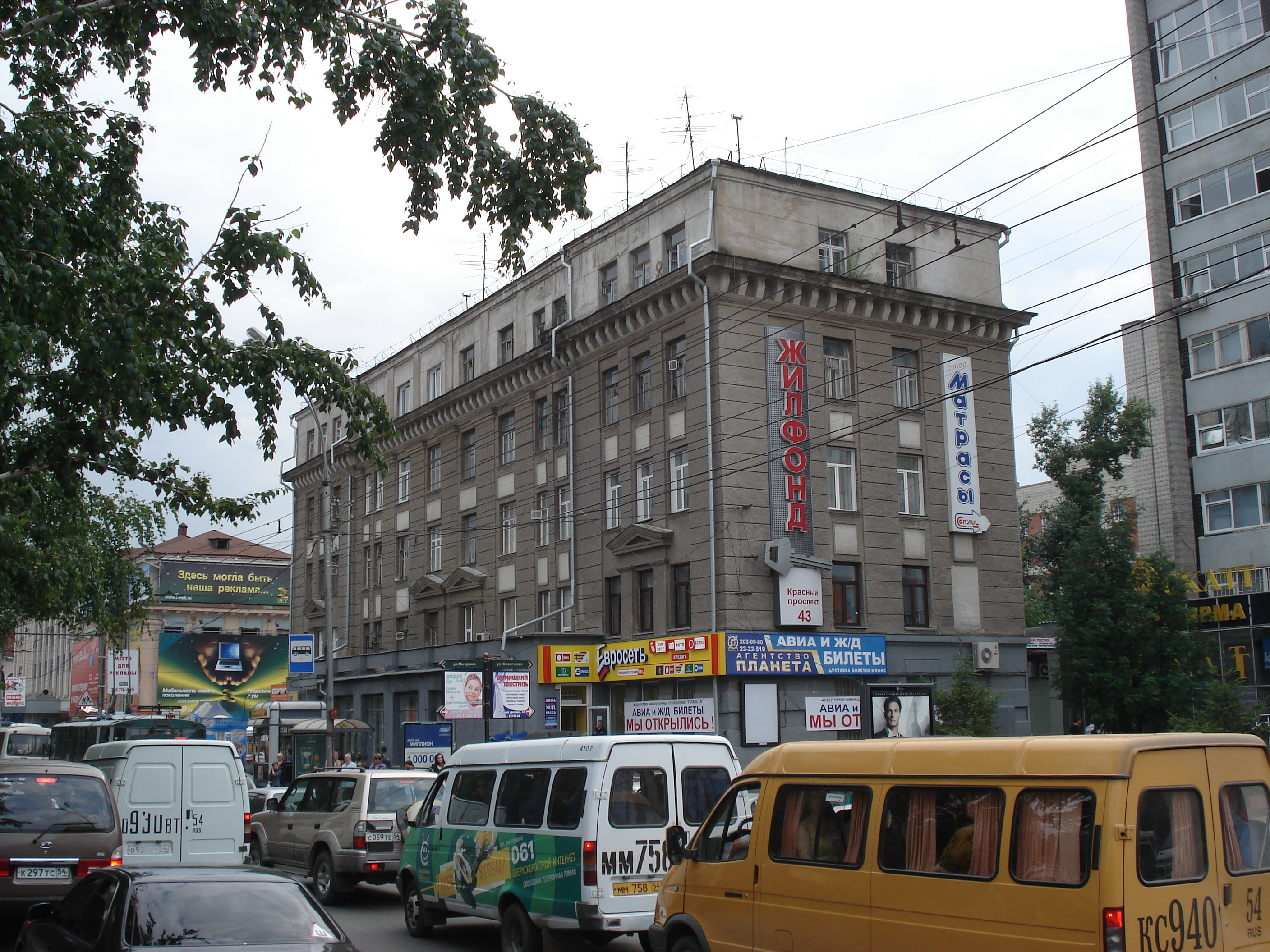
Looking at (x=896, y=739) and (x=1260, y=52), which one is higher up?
(x=1260, y=52)

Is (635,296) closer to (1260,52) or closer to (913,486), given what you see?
(913,486)

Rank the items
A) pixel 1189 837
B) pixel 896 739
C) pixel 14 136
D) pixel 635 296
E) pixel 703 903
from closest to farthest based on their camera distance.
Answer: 1. pixel 1189 837
2. pixel 896 739
3. pixel 703 903
4. pixel 14 136
5. pixel 635 296

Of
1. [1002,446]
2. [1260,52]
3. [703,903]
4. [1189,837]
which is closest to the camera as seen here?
[1189,837]

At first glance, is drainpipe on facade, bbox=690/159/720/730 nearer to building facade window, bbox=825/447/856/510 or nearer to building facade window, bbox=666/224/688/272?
building facade window, bbox=666/224/688/272

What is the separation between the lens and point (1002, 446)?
36.7 m

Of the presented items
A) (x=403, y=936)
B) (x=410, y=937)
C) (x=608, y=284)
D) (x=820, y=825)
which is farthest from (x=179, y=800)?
(x=608, y=284)

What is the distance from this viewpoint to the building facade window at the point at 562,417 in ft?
125

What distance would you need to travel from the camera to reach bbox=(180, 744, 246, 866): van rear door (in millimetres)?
16469

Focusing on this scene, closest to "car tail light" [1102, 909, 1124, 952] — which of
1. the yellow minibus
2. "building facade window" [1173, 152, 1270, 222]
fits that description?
the yellow minibus

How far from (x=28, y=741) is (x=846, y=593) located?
1002 inches

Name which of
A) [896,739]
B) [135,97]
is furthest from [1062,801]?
[135,97]

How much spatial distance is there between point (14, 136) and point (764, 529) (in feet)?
74.4

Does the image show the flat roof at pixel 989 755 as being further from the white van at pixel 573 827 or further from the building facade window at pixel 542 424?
the building facade window at pixel 542 424

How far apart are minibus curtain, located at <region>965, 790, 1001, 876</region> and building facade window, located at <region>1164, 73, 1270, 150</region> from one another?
125ft
